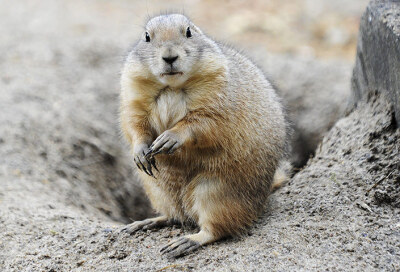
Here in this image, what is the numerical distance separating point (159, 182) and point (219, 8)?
958 cm

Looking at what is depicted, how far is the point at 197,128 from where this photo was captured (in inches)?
155

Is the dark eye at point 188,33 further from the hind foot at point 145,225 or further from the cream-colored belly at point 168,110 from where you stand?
the hind foot at point 145,225

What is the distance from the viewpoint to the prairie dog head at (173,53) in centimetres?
387

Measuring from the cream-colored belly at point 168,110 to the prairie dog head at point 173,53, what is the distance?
104 millimetres

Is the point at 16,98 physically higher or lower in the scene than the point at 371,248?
higher

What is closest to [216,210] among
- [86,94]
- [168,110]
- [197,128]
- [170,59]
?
[197,128]

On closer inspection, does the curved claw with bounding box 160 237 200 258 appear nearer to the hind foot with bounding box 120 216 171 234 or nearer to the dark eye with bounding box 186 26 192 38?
the hind foot with bounding box 120 216 171 234

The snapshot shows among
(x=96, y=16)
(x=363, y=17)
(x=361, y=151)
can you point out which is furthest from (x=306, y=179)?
(x=96, y=16)

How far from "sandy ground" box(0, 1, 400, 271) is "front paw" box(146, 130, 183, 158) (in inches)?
31.3

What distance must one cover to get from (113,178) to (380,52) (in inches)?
140

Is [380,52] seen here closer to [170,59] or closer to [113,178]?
[170,59]

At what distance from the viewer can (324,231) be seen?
153 inches

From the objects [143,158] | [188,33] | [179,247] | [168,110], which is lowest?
[179,247]

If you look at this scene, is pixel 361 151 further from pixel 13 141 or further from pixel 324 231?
pixel 13 141
